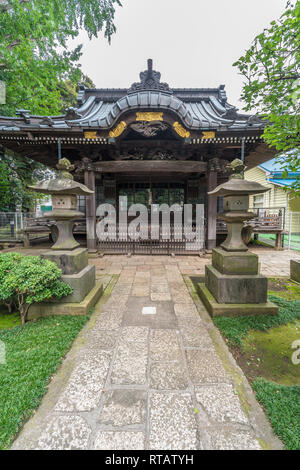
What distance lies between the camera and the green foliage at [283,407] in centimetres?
134

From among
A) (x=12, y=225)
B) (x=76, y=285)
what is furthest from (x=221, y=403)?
(x=12, y=225)

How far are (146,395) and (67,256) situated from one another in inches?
89.8

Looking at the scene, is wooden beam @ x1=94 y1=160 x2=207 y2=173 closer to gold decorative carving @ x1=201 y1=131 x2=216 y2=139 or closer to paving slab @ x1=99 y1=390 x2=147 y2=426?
gold decorative carving @ x1=201 y1=131 x2=216 y2=139

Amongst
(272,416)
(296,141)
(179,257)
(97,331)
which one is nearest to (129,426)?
(272,416)

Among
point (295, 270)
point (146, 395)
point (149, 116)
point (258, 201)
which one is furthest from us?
point (258, 201)

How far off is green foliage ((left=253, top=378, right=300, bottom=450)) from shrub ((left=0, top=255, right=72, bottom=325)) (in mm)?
2718

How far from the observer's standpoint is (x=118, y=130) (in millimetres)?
6047

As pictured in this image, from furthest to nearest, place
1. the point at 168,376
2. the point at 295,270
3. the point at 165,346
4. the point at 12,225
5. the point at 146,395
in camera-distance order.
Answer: the point at 12,225 < the point at 295,270 < the point at 165,346 < the point at 168,376 < the point at 146,395

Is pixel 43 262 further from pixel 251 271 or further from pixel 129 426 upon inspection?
pixel 251 271

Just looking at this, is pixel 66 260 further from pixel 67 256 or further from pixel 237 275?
pixel 237 275

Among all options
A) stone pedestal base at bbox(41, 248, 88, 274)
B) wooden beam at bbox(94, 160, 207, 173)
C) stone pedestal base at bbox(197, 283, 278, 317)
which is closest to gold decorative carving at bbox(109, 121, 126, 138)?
wooden beam at bbox(94, 160, 207, 173)

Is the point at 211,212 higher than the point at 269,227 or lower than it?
higher

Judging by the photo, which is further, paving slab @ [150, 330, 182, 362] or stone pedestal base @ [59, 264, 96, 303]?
stone pedestal base @ [59, 264, 96, 303]

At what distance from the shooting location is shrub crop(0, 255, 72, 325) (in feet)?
8.53
